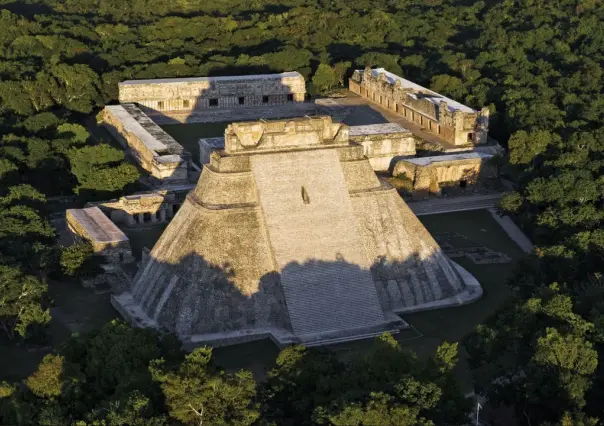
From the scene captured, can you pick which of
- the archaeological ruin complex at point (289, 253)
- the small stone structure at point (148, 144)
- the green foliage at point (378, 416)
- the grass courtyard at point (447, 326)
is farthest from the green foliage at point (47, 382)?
the small stone structure at point (148, 144)

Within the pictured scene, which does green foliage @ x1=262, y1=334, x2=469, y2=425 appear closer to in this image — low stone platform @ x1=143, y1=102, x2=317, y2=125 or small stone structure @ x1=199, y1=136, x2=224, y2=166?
small stone structure @ x1=199, y1=136, x2=224, y2=166

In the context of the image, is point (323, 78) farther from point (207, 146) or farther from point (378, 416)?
point (378, 416)

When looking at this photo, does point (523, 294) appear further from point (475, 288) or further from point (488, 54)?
point (488, 54)

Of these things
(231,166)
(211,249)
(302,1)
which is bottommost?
(302,1)

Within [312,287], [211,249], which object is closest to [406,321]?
[312,287]

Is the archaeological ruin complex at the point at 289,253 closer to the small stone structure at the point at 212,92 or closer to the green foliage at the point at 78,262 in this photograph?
the green foliage at the point at 78,262

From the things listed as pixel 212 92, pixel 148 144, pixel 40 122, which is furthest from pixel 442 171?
pixel 40 122

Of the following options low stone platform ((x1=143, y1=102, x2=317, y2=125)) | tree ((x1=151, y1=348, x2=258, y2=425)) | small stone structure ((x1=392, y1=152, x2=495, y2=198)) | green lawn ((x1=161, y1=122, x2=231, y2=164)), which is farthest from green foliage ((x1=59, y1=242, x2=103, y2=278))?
low stone platform ((x1=143, y1=102, x2=317, y2=125))
